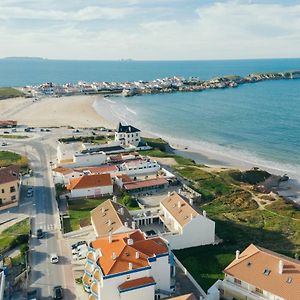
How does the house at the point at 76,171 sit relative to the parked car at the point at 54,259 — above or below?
above

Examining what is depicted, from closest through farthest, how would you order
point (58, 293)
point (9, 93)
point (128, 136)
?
point (58, 293)
point (128, 136)
point (9, 93)

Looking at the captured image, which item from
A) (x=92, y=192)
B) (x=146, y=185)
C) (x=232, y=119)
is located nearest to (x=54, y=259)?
(x=92, y=192)

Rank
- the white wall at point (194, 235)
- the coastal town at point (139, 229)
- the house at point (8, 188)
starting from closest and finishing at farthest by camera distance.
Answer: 1. the coastal town at point (139, 229)
2. the white wall at point (194, 235)
3. the house at point (8, 188)

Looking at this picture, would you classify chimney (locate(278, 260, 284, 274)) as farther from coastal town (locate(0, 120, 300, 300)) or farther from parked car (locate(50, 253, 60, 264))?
parked car (locate(50, 253, 60, 264))

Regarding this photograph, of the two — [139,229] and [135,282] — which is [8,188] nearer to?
[139,229]

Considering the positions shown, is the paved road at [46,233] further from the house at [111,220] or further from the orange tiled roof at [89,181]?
the house at [111,220]

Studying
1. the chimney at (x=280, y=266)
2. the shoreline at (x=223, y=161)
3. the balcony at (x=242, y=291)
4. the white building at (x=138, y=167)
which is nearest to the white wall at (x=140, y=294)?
the balcony at (x=242, y=291)

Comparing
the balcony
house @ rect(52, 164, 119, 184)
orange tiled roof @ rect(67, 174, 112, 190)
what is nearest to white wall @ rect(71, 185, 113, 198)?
Answer: orange tiled roof @ rect(67, 174, 112, 190)
